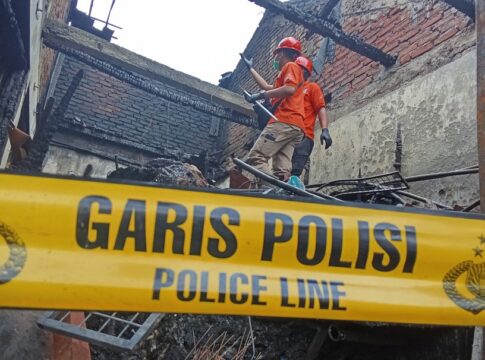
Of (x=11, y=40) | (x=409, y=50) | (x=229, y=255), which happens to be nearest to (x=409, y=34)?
(x=409, y=50)

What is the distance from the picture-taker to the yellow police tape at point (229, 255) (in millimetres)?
1808

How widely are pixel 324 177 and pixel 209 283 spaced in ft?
16.6

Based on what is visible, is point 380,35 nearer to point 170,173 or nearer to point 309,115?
point 309,115

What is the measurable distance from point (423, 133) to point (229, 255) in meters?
4.04

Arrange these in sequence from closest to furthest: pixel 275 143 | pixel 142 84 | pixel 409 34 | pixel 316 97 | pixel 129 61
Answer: pixel 275 143, pixel 316 97, pixel 409 34, pixel 129 61, pixel 142 84

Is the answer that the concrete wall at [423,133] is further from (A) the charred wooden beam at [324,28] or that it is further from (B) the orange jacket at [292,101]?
(B) the orange jacket at [292,101]

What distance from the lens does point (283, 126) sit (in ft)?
16.3

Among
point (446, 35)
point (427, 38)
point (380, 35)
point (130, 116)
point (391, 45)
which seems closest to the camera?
point (446, 35)

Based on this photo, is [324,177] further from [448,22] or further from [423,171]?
[448,22]

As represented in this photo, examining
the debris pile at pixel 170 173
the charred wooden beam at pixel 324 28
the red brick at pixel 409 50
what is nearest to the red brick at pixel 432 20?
the red brick at pixel 409 50

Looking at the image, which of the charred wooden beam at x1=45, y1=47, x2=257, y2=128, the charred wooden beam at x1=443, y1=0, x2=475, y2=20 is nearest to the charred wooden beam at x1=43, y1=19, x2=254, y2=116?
the charred wooden beam at x1=45, y1=47, x2=257, y2=128

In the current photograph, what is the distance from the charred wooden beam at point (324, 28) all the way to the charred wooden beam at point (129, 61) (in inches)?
91.7

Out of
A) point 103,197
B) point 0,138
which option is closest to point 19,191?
point 103,197

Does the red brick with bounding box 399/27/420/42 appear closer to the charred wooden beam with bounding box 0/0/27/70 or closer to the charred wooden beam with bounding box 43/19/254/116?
the charred wooden beam with bounding box 43/19/254/116
